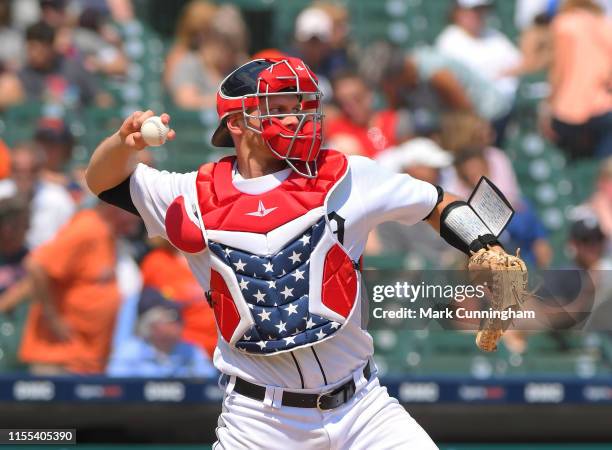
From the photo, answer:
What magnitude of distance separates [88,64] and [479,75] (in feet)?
8.85

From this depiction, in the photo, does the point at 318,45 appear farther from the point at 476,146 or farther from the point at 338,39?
the point at 476,146

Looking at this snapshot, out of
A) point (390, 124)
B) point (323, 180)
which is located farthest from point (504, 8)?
point (323, 180)

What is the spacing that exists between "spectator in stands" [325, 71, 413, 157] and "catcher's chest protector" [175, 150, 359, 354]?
3.91m

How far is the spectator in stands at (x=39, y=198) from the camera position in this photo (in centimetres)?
671

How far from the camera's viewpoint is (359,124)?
24.5 ft

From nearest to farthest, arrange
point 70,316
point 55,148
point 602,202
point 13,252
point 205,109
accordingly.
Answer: point 70,316 < point 13,252 < point 55,148 < point 602,202 < point 205,109

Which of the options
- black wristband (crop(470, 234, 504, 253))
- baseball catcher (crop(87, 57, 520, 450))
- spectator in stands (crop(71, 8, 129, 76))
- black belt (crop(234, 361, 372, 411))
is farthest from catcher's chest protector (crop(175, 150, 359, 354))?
spectator in stands (crop(71, 8, 129, 76))

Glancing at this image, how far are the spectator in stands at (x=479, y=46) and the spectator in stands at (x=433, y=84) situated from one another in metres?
0.09

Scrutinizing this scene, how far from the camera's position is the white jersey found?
134 inches

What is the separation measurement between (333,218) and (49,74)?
500 cm

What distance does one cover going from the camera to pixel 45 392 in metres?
6.48

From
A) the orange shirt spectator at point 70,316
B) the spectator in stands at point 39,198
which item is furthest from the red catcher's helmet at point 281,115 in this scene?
the spectator in stands at point 39,198

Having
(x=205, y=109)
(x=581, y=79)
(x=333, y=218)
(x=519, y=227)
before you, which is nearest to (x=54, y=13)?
(x=205, y=109)

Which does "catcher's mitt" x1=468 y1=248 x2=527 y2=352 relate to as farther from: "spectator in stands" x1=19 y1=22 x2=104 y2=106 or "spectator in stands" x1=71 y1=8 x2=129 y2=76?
"spectator in stands" x1=71 y1=8 x2=129 y2=76
